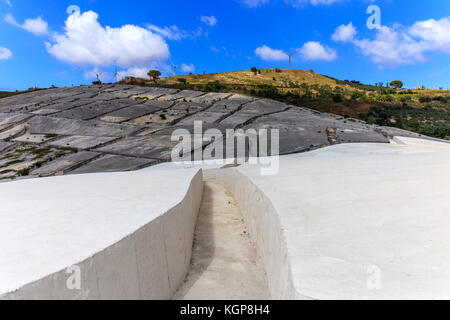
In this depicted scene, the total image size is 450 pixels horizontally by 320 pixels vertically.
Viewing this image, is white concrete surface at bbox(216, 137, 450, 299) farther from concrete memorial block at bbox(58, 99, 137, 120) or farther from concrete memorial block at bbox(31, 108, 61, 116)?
concrete memorial block at bbox(31, 108, 61, 116)

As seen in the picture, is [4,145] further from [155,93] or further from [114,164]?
[155,93]

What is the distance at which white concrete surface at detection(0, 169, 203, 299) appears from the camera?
206cm

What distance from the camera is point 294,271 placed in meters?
2.11

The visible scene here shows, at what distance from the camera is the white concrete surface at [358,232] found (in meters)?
1.90

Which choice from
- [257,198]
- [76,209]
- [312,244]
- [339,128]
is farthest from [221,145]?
[312,244]

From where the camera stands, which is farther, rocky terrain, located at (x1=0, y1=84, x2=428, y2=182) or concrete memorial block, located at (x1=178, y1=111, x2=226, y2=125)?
concrete memorial block, located at (x1=178, y1=111, x2=226, y2=125)

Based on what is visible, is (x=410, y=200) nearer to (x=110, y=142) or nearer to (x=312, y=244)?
(x=312, y=244)

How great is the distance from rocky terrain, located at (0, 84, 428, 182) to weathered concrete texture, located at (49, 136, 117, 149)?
5 centimetres

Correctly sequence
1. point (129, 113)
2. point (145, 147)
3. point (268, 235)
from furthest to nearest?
point (129, 113), point (145, 147), point (268, 235)

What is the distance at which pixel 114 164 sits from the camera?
11.0 meters

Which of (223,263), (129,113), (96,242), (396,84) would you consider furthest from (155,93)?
(396,84)

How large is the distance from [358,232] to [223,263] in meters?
2.24

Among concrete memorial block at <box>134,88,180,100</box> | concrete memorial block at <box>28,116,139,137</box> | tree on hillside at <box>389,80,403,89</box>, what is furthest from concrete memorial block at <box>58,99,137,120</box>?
tree on hillside at <box>389,80,403,89</box>
